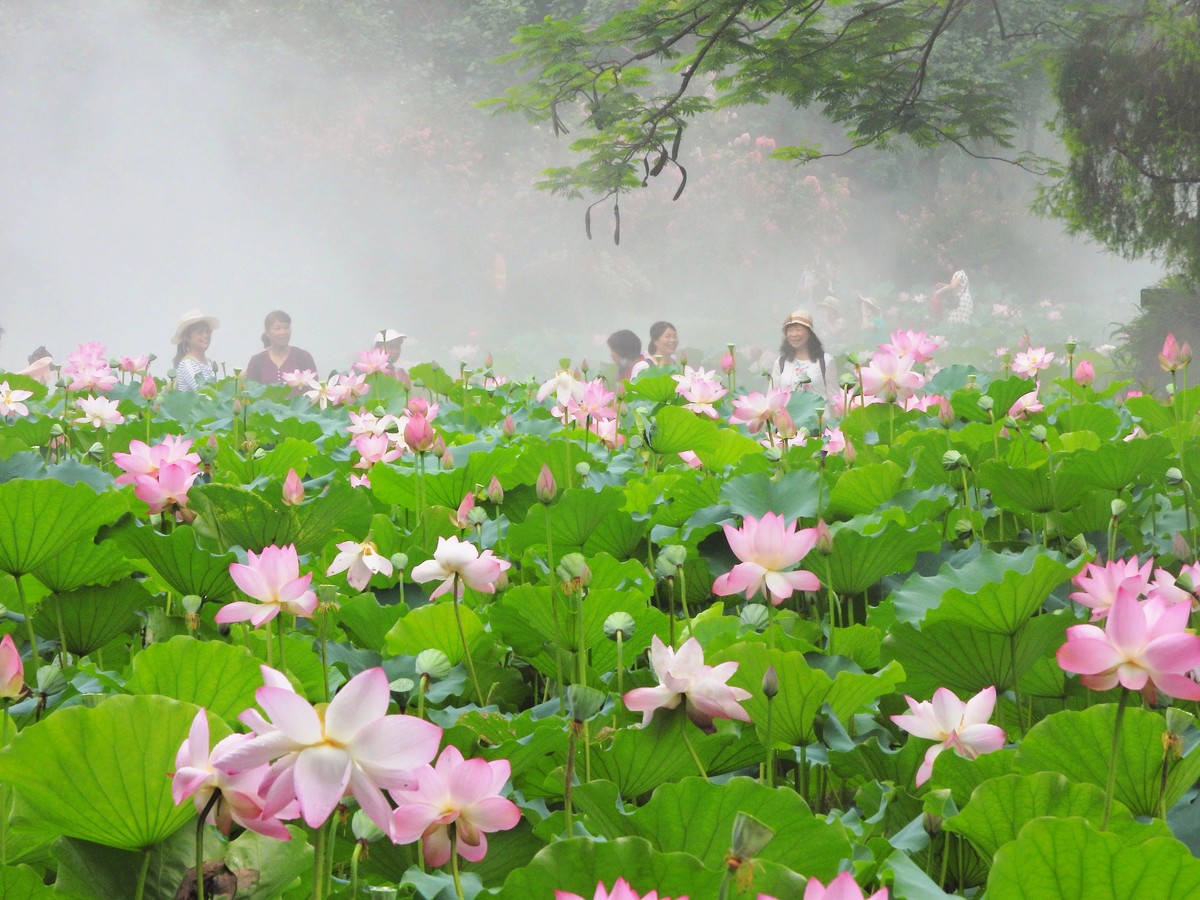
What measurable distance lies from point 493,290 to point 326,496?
16.5m

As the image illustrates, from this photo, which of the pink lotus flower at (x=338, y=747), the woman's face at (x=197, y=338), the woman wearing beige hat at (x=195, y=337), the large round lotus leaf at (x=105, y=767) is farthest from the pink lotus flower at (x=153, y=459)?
the woman's face at (x=197, y=338)

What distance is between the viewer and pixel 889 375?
1710 mm

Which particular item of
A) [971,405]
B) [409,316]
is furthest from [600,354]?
[971,405]

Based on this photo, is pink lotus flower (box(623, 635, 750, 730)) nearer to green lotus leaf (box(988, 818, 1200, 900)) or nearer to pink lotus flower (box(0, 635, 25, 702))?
green lotus leaf (box(988, 818, 1200, 900))

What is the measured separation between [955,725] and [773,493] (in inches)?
21.0

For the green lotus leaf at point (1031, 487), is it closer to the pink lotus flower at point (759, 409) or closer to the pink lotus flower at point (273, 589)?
the pink lotus flower at point (759, 409)

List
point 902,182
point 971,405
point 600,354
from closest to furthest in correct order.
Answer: point 971,405 → point 600,354 → point 902,182

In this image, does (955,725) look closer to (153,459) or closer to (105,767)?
(105,767)

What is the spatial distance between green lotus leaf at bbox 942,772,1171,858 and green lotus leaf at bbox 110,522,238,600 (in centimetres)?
65

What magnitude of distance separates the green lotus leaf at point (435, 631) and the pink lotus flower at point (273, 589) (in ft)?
0.56

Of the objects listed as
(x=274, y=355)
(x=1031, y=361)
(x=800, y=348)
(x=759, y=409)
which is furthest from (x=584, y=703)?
(x=274, y=355)

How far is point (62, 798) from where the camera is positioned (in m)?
0.50

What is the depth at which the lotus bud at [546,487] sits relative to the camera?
2.97ft

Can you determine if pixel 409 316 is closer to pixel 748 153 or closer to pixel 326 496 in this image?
pixel 748 153
